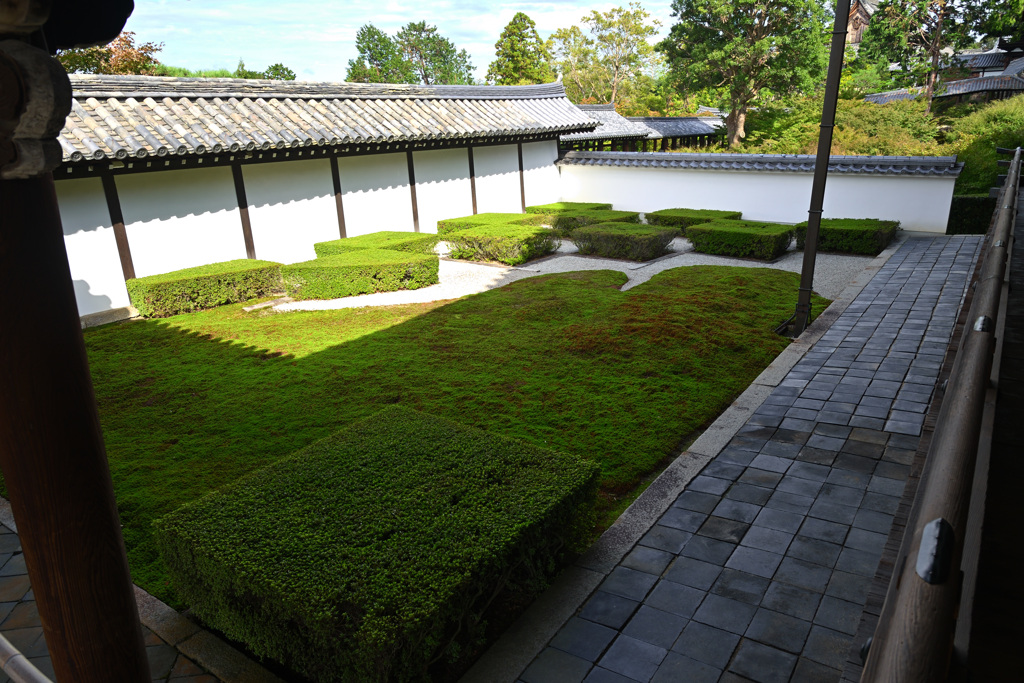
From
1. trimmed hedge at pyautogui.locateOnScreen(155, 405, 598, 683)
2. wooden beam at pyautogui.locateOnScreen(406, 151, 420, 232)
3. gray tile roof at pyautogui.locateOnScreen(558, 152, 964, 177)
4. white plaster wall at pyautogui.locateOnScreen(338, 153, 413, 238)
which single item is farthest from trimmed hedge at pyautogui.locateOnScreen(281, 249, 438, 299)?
gray tile roof at pyautogui.locateOnScreen(558, 152, 964, 177)

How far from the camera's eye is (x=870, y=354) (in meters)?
7.92

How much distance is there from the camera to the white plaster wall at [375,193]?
1545 centimetres

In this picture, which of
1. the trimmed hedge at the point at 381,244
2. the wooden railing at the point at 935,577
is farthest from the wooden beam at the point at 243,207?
the wooden railing at the point at 935,577

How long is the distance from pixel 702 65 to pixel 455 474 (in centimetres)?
3344

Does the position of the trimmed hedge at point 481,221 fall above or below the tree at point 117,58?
below

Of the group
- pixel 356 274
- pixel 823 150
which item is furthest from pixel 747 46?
pixel 356 274

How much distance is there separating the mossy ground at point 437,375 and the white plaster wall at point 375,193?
16.0ft

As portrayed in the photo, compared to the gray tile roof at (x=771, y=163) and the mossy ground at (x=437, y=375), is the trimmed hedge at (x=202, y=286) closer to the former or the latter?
the mossy ground at (x=437, y=375)

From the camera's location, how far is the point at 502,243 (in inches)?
578

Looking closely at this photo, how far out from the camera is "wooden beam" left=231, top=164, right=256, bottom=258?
13133 mm

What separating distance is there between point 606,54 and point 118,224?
48905mm

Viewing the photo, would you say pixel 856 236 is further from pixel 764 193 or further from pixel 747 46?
pixel 747 46

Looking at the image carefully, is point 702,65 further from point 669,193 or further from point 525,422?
point 525,422

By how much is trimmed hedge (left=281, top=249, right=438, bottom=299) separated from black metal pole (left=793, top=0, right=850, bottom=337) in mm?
7262
